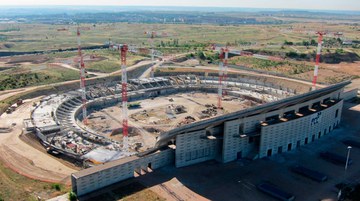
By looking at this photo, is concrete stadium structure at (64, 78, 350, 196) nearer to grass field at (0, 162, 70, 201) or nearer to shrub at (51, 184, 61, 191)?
shrub at (51, 184, 61, 191)

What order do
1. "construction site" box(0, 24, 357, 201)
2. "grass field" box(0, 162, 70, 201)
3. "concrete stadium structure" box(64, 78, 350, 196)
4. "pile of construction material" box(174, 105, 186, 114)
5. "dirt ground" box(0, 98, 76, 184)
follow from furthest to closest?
1. "pile of construction material" box(174, 105, 186, 114)
2. "construction site" box(0, 24, 357, 201)
3. "dirt ground" box(0, 98, 76, 184)
4. "concrete stadium structure" box(64, 78, 350, 196)
5. "grass field" box(0, 162, 70, 201)

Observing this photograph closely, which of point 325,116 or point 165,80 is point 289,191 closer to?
point 325,116

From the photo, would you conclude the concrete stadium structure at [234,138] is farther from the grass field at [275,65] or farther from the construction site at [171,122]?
the grass field at [275,65]

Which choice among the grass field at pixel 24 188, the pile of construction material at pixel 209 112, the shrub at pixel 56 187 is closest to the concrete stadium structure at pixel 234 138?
the shrub at pixel 56 187

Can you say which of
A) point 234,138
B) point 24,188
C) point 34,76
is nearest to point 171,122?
point 234,138

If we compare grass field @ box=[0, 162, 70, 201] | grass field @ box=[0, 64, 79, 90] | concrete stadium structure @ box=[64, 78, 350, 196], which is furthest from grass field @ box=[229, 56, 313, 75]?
grass field @ box=[0, 162, 70, 201]

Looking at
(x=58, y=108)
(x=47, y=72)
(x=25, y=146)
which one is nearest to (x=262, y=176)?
(x=25, y=146)
